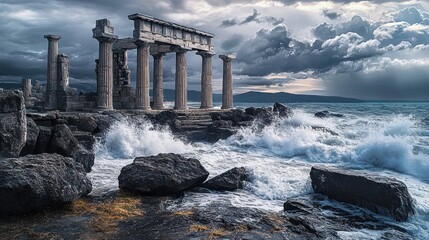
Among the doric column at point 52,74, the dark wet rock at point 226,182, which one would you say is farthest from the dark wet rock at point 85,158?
the doric column at point 52,74

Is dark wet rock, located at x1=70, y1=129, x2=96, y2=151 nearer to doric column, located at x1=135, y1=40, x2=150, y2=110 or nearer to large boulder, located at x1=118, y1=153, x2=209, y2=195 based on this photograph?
large boulder, located at x1=118, y1=153, x2=209, y2=195

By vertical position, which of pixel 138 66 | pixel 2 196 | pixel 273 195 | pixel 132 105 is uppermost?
pixel 138 66

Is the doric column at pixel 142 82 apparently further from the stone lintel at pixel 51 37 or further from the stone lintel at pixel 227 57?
the stone lintel at pixel 227 57

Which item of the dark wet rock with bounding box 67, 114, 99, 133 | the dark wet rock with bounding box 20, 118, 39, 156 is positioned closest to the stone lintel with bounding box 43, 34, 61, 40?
the dark wet rock with bounding box 67, 114, 99, 133

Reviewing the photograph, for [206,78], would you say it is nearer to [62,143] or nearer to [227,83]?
[227,83]

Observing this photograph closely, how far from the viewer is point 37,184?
7543 mm

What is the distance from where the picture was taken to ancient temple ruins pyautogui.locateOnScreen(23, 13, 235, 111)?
77.7 ft

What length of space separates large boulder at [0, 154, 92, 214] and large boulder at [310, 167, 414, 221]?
6.31 meters

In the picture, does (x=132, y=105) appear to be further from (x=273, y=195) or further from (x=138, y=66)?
(x=273, y=195)

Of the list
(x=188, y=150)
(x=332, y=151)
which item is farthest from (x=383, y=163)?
(x=188, y=150)

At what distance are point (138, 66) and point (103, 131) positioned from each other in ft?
28.3

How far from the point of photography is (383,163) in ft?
48.8

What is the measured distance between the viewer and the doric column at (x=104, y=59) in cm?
2264

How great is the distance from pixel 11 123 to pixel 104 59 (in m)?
14.8
